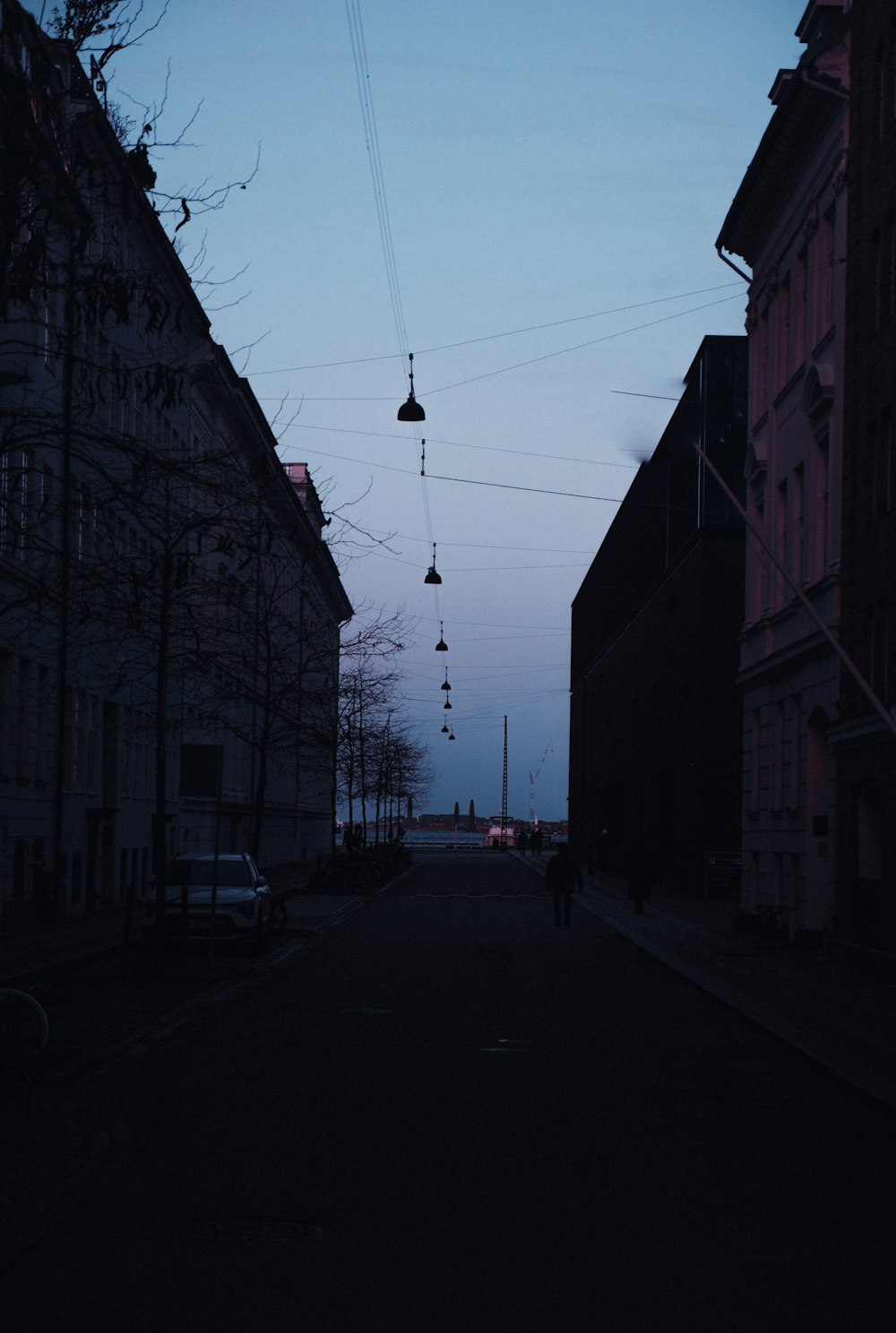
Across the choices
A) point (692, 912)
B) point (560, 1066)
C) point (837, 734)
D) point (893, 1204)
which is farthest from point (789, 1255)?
point (692, 912)

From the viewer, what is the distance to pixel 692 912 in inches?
1687

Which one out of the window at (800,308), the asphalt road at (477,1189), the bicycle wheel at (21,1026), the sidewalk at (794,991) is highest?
the window at (800,308)

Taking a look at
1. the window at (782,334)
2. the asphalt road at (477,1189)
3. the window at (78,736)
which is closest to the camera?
the asphalt road at (477,1189)

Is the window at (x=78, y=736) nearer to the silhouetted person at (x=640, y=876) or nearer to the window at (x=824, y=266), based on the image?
the silhouetted person at (x=640, y=876)

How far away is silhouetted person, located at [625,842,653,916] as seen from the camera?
40.5m

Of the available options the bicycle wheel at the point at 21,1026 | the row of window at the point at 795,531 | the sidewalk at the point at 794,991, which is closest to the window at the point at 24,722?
the sidewalk at the point at 794,991

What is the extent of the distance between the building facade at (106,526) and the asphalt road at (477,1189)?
4559 mm

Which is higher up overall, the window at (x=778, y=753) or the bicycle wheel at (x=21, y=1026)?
the window at (x=778, y=753)

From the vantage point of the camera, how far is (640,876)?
133 ft

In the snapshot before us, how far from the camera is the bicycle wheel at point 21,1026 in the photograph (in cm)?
1262

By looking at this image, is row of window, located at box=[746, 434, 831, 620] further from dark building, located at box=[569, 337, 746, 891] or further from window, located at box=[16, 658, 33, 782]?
window, located at box=[16, 658, 33, 782]

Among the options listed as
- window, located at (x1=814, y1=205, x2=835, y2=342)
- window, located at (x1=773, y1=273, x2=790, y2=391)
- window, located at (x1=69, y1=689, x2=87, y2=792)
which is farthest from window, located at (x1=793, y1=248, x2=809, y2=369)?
window, located at (x1=69, y1=689, x2=87, y2=792)

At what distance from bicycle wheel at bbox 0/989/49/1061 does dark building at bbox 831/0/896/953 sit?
13402 millimetres

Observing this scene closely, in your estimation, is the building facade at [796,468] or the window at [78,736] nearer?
the building facade at [796,468]
